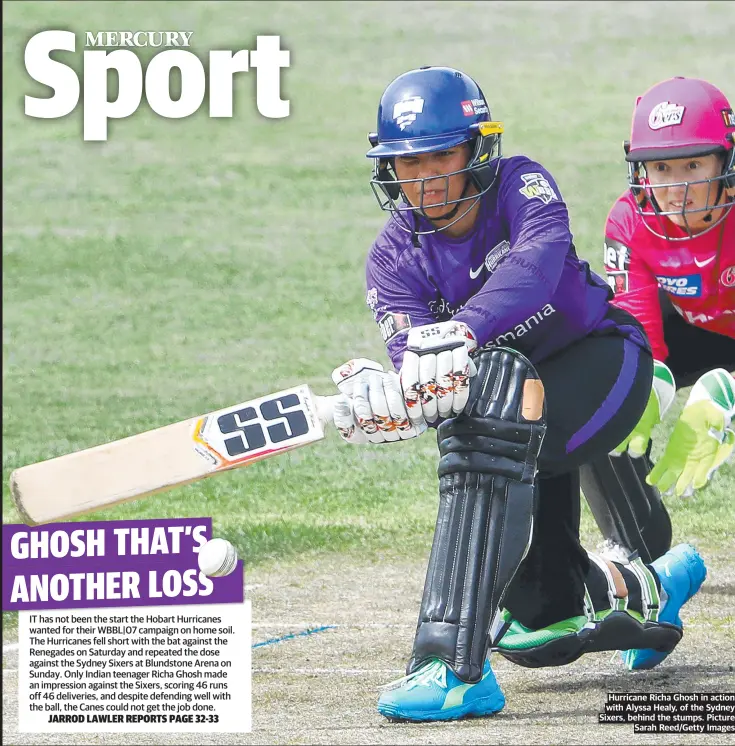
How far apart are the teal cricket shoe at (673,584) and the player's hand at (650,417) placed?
0.34 metres

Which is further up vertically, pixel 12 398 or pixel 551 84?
pixel 551 84

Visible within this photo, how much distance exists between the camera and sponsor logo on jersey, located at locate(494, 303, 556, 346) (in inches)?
177

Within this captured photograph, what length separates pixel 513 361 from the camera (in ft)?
13.8

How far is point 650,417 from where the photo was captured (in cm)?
512

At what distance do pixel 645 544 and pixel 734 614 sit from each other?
0.55 metres

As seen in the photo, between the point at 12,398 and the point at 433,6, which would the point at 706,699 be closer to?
the point at 12,398

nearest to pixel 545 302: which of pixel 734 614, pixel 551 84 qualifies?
pixel 734 614

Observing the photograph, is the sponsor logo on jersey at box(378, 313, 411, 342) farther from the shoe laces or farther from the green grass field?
the green grass field

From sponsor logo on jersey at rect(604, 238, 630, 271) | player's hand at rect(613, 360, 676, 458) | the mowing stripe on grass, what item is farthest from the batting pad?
sponsor logo on jersey at rect(604, 238, 630, 271)

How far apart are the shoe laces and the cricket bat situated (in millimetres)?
649

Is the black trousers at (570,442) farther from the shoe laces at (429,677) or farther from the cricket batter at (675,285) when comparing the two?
the shoe laces at (429,677)

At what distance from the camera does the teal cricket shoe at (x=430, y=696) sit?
408 cm

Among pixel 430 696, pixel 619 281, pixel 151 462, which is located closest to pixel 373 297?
pixel 151 462
